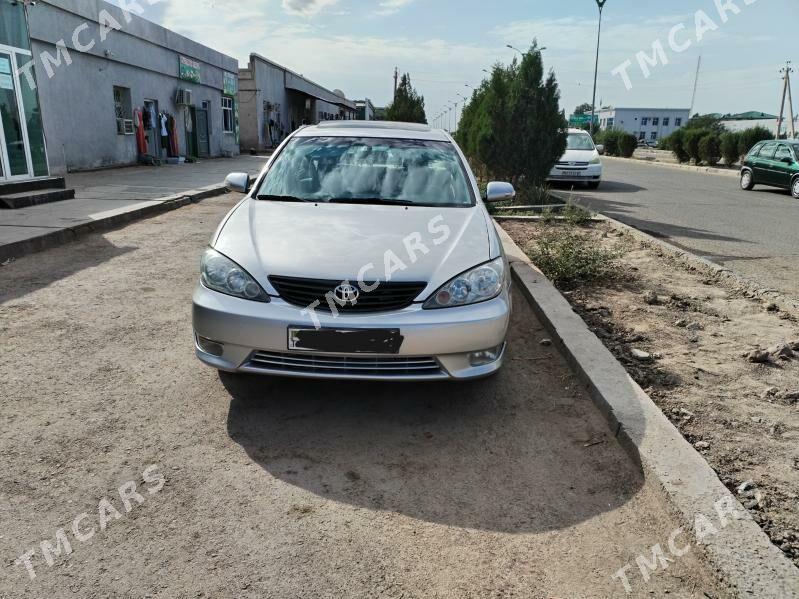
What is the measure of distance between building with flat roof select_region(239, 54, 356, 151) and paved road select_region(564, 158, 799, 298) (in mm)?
21680

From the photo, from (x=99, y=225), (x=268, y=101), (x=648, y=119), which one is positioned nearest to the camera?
(x=99, y=225)

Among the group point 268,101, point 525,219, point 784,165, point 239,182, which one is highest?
point 268,101

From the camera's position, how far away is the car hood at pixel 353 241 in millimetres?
2980

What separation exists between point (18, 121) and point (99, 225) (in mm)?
3428

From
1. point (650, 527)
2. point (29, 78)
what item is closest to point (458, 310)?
point (650, 527)

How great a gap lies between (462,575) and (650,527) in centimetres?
85

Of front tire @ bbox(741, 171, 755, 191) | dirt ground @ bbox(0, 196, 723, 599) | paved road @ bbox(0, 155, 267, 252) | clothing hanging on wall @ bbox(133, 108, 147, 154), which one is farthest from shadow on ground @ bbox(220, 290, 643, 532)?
clothing hanging on wall @ bbox(133, 108, 147, 154)

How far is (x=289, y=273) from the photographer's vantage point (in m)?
2.96

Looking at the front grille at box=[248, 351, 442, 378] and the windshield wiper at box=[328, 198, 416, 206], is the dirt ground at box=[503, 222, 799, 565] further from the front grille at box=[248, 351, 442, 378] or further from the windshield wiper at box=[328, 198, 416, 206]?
the windshield wiper at box=[328, 198, 416, 206]

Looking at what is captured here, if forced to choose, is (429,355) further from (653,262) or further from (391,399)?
(653,262)

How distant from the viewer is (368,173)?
13.7ft

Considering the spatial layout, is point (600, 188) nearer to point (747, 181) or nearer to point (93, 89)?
point (747, 181)

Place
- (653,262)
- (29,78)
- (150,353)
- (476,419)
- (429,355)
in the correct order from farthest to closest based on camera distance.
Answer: (29,78)
(653,262)
(150,353)
(476,419)
(429,355)

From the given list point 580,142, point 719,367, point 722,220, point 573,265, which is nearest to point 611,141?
point 580,142
